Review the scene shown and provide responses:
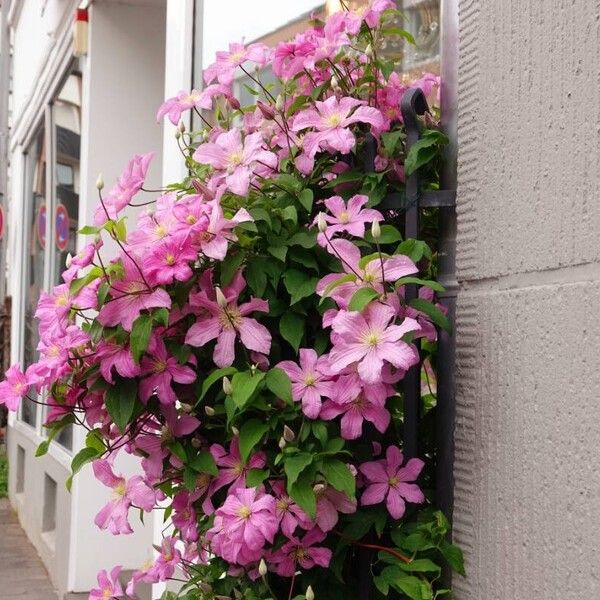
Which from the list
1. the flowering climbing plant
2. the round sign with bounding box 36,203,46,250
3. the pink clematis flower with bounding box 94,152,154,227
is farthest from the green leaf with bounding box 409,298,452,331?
the round sign with bounding box 36,203,46,250

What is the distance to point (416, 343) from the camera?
208 centimetres

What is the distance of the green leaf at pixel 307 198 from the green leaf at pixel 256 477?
19.0 inches

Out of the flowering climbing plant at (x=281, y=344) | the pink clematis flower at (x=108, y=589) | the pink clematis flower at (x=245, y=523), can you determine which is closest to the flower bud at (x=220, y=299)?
the flowering climbing plant at (x=281, y=344)

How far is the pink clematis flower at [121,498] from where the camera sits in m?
2.14

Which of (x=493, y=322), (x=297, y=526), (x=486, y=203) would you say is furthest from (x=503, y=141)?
(x=297, y=526)

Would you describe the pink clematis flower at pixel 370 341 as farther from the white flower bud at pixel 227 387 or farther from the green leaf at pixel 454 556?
the green leaf at pixel 454 556

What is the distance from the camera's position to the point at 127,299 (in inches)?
75.8

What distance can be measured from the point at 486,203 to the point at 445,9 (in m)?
0.51

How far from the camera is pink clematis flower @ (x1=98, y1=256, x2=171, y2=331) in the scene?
191cm

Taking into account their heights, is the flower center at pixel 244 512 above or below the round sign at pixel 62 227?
below

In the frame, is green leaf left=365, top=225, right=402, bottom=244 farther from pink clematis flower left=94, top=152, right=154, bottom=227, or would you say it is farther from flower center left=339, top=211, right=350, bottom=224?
pink clematis flower left=94, top=152, right=154, bottom=227

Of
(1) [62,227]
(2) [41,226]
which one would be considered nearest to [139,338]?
(1) [62,227]

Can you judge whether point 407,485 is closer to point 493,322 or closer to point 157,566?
point 493,322

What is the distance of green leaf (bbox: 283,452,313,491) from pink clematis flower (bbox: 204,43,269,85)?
84 centimetres
